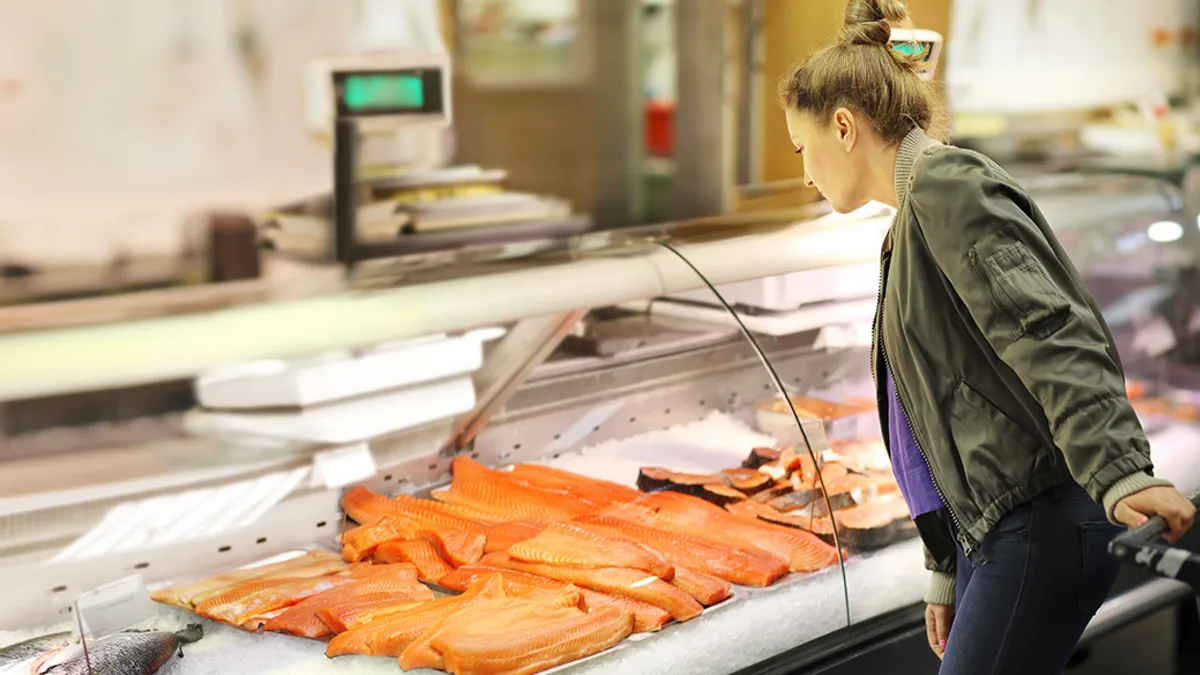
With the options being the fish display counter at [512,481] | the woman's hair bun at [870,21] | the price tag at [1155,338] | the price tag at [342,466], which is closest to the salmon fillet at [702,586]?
the fish display counter at [512,481]

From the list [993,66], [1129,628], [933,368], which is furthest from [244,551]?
[993,66]

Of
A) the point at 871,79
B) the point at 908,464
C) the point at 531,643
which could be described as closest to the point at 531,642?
the point at 531,643

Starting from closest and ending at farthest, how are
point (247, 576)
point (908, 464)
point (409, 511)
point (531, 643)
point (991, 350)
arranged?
point (991, 350) → point (908, 464) → point (531, 643) → point (247, 576) → point (409, 511)

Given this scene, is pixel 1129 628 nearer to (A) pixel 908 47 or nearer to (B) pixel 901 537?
(B) pixel 901 537

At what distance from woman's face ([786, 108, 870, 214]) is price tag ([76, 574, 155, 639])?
3.89 feet

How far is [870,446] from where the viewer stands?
2.61 metres

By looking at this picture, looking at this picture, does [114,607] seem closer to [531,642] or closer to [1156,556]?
[531,642]

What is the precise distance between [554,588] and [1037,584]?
2.74ft

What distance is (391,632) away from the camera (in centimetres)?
187

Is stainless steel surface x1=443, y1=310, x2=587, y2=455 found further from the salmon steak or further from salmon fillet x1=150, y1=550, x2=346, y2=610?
the salmon steak

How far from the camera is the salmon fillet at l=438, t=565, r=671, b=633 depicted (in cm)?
203

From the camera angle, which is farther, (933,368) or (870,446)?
(870,446)

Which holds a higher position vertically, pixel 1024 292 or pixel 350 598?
pixel 1024 292

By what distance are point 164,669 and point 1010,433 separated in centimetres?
127
